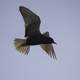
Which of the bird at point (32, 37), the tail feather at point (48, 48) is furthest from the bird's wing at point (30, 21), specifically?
the tail feather at point (48, 48)

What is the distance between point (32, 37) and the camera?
1741 mm

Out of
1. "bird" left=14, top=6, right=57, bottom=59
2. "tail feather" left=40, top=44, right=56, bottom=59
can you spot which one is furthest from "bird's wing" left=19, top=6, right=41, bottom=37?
"tail feather" left=40, top=44, right=56, bottom=59

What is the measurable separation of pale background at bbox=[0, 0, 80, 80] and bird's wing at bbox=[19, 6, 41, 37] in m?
0.04

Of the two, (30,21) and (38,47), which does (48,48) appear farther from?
(30,21)

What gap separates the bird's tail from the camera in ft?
5.65

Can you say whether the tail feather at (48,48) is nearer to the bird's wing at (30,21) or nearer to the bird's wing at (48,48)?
the bird's wing at (48,48)

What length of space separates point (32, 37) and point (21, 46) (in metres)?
0.09

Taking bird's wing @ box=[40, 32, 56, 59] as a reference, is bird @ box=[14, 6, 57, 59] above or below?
above

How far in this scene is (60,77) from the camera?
6.08ft

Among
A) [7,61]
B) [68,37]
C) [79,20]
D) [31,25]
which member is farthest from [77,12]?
[7,61]

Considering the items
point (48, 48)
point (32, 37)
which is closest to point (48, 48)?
point (48, 48)

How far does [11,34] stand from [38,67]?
265mm

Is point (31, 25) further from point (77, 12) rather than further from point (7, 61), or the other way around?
point (77, 12)

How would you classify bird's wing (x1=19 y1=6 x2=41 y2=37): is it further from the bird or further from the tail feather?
the tail feather
